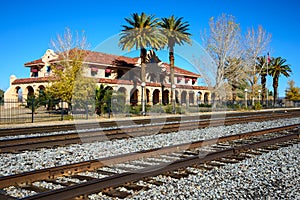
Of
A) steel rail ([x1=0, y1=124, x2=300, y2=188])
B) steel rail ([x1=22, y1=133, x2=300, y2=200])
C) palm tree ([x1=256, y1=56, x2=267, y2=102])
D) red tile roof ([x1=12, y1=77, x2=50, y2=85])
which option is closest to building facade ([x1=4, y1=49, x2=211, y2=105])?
red tile roof ([x1=12, y1=77, x2=50, y2=85])

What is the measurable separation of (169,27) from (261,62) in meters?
22.4

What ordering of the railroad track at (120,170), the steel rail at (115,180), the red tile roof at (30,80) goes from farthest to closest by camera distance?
1. the red tile roof at (30,80)
2. the railroad track at (120,170)
3. the steel rail at (115,180)

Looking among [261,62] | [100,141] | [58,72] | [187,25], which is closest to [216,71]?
[187,25]

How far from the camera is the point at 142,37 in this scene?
35.3m

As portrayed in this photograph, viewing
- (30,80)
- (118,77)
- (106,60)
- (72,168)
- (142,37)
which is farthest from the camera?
(118,77)

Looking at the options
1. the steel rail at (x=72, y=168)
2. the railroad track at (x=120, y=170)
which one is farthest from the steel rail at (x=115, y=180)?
the steel rail at (x=72, y=168)

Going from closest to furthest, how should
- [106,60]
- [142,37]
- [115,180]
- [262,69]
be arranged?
[115,180] → [142,37] → [106,60] → [262,69]

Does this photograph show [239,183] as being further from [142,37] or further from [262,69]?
[262,69]

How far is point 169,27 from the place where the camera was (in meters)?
40.7

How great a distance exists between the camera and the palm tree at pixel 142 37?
35000 millimetres

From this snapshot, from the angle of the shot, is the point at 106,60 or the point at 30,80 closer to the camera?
the point at 30,80

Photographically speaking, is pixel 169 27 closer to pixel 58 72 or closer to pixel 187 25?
pixel 187 25

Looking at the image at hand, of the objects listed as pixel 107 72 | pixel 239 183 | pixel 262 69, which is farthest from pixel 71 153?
pixel 262 69

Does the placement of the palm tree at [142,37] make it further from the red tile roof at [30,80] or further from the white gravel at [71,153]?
the white gravel at [71,153]
